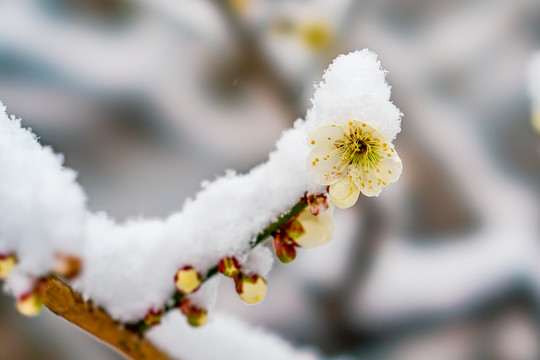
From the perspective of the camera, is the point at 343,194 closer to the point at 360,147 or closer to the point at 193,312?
the point at 360,147

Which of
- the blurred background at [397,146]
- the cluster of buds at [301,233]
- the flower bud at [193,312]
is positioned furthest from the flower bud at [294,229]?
the blurred background at [397,146]

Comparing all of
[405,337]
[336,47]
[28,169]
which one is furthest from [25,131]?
[405,337]

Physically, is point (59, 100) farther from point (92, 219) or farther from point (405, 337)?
point (405, 337)

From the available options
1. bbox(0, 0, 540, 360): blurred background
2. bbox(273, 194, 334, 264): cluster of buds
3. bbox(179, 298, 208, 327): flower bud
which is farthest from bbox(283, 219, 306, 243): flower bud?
bbox(0, 0, 540, 360): blurred background

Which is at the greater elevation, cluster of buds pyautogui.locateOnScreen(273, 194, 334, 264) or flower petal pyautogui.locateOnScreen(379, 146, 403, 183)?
flower petal pyautogui.locateOnScreen(379, 146, 403, 183)

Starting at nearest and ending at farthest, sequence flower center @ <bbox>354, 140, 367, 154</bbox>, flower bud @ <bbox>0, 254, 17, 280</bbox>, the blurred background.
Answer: flower bud @ <bbox>0, 254, 17, 280</bbox>
flower center @ <bbox>354, 140, 367, 154</bbox>
the blurred background

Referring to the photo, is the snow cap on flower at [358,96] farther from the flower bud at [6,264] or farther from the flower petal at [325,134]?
the flower bud at [6,264]

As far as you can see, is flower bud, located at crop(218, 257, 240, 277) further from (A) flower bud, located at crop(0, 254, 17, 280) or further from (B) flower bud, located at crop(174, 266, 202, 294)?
(A) flower bud, located at crop(0, 254, 17, 280)

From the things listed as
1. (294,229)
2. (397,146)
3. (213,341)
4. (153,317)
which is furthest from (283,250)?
(397,146)
